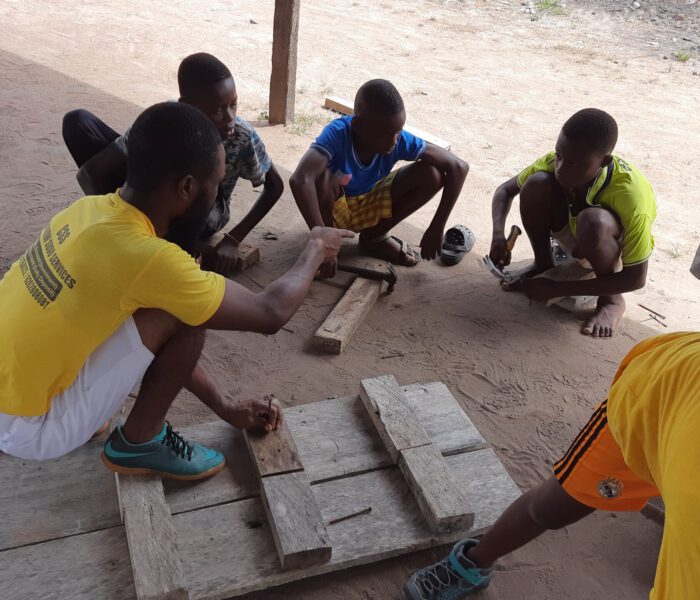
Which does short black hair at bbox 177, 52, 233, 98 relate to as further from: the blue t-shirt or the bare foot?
the bare foot

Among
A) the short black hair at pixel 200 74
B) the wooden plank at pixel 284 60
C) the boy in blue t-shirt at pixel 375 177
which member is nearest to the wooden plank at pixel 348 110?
the wooden plank at pixel 284 60

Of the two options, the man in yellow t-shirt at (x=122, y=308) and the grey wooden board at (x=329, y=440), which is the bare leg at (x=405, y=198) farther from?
the man in yellow t-shirt at (x=122, y=308)

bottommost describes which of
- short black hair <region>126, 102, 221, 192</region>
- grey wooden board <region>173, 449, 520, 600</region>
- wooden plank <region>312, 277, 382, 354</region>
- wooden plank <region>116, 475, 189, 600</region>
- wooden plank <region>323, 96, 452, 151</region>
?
wooden plank <region>312, 277, 382, 354</region>

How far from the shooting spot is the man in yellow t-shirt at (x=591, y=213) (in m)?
3.09

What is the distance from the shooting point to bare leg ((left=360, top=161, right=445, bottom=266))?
12.1 ft

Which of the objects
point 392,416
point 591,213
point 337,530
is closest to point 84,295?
point 337,530

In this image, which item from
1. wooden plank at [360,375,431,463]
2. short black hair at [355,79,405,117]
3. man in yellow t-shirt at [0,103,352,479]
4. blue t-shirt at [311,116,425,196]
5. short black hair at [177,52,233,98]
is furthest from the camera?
blue t-shirt at [311,116,425,196]

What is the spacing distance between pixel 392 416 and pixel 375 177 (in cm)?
165

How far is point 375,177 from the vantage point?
370 centimetres

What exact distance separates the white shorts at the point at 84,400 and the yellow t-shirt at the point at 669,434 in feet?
4.02

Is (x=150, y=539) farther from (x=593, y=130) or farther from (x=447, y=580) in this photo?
(x=593, y=130)

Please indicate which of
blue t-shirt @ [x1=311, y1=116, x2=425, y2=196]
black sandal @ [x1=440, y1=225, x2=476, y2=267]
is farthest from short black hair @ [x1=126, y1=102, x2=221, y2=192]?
black sandal @ [x1=440, y1=225, x2=476, y2=267]

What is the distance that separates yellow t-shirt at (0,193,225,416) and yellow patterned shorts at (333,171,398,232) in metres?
1.97

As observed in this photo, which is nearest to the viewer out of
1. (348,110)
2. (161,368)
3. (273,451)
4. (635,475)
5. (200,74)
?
(635,475)
